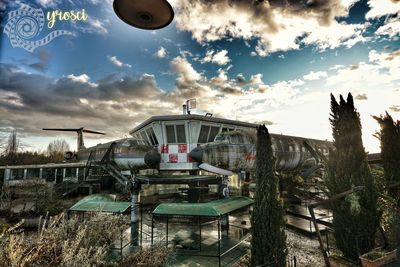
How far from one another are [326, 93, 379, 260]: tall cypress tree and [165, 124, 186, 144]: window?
13.9 meters

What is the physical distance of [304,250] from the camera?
1318 centimetres

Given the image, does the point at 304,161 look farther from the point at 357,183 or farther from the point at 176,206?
the point at 176,206

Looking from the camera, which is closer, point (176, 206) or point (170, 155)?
point (176, 206)

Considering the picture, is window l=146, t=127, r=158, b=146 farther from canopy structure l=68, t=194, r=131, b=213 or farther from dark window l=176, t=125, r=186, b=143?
canopy structure l=68, t=194, r=131, b=213

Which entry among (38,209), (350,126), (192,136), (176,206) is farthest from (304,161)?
(38,209)

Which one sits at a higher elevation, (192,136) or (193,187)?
(192,136)

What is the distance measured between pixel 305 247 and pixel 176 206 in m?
9.07

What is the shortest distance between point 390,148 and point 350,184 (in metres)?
8.54

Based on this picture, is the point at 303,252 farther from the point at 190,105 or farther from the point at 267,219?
the point at 190,105

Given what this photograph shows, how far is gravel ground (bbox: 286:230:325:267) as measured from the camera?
11.6 metres

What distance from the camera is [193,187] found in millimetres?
22984

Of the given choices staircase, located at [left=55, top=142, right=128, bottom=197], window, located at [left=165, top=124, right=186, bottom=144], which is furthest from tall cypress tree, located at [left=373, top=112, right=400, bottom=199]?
staircase, located at [left=55, top=142, right=128, bottom=197]

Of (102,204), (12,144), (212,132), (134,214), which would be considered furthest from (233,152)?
(12,144)

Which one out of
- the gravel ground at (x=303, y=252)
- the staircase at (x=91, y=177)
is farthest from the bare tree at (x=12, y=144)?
the gravel ground at (x=303, y=252)
